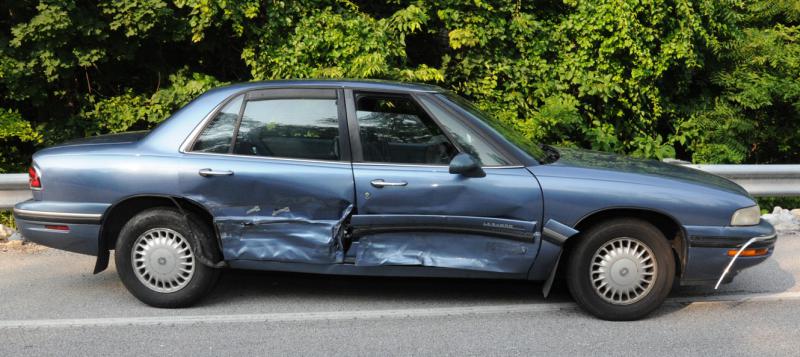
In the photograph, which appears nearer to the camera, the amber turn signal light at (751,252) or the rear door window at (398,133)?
the amber turn signal light at (751,252)

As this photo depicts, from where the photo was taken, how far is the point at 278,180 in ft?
16.3

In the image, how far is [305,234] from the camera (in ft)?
16.3

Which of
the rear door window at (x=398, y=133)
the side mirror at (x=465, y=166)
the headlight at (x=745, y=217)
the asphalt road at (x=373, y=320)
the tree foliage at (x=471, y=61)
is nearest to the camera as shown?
the asphalt road at (x=373, y=320)

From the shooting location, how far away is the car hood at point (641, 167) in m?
5.07

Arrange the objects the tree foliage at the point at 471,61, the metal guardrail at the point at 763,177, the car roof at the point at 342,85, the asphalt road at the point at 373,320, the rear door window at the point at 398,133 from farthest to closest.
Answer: the tree foliage at the point at 471,61, the metal guardrail at the point at 763,177, the car roof at the point at 342,85, the rear door window at the point at 398,133, the asphalt road at the point at 373,320

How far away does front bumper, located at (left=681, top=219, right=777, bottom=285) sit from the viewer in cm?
485

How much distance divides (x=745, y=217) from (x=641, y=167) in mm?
717

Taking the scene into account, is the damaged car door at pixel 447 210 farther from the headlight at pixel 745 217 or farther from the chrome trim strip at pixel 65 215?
the chrome trim strip at pixel 65 215

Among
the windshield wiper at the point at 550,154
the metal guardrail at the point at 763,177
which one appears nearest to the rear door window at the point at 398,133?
the windshield wiper at the point at 550,154

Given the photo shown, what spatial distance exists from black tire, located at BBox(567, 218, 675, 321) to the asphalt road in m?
0.10

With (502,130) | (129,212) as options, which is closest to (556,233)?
(502,130)

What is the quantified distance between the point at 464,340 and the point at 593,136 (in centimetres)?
556

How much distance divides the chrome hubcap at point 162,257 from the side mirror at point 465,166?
5.88 ft

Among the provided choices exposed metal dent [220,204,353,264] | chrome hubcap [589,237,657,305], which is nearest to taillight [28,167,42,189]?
exposed metal dent [220,204,353,264]
